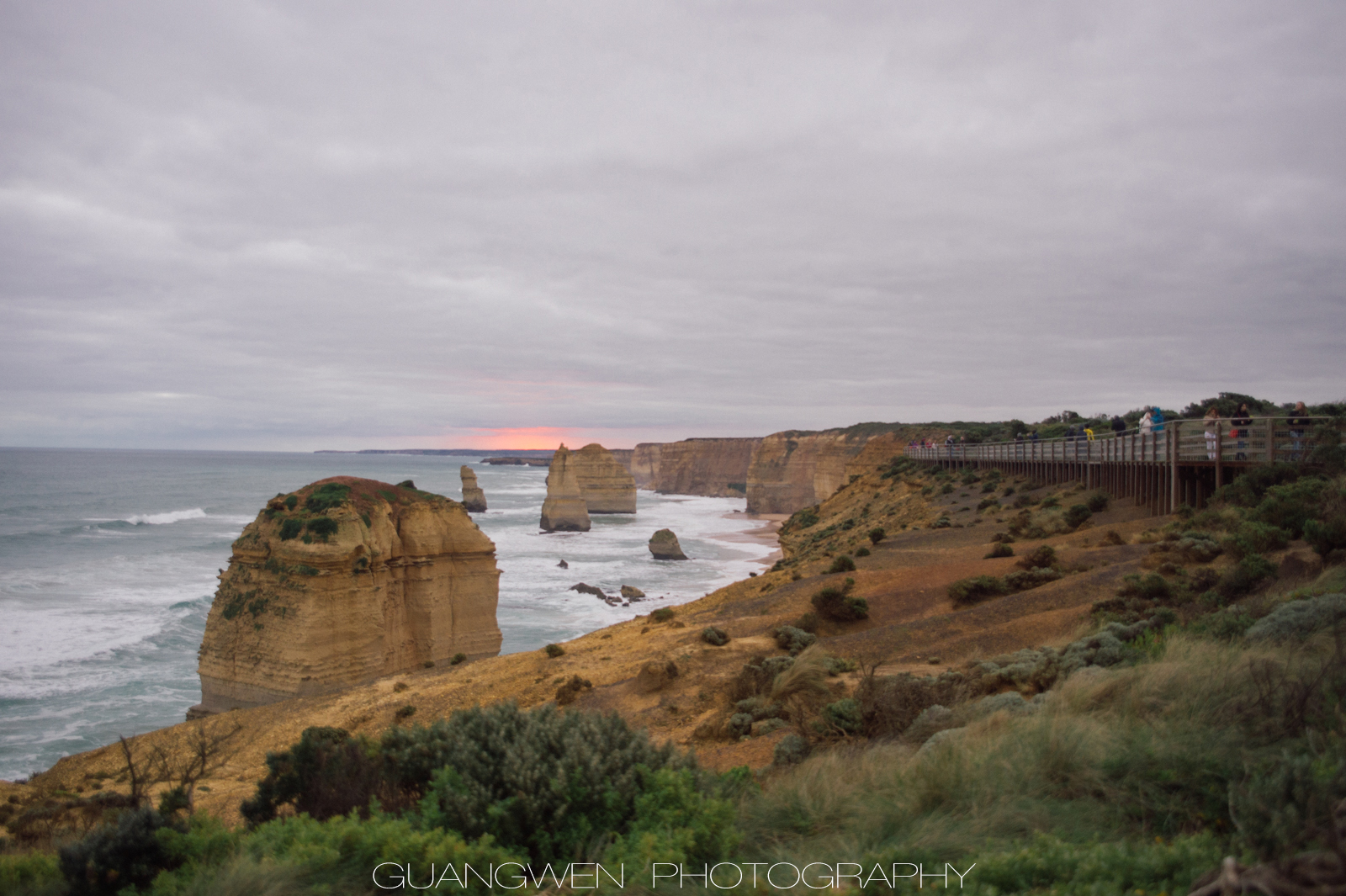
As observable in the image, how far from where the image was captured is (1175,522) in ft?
50.2

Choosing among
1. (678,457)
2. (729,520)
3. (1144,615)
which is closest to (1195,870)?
(1144,615)

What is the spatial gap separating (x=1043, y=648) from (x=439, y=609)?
707 inches

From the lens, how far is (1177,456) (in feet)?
57.7

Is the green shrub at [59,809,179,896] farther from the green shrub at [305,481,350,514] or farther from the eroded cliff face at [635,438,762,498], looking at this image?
the eroded cliff face at [635,438,762,498]

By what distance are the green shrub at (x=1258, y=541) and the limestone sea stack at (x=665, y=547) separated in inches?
1586

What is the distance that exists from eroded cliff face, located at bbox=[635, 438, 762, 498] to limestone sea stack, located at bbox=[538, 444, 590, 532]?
5752 centimetres

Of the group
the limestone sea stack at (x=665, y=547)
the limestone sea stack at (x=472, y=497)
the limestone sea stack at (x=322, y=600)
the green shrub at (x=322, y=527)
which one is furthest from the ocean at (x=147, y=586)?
the green shrub at (x=322, y=527)

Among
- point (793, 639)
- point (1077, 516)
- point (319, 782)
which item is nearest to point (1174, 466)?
point (1077, 516)

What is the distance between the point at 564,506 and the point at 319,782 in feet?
206

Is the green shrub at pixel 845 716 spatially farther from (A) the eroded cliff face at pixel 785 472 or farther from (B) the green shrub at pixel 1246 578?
(A) the eroded cliff face at pixel 785 472

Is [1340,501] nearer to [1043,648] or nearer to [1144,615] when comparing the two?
[1144,615]

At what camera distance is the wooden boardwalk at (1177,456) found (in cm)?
1519

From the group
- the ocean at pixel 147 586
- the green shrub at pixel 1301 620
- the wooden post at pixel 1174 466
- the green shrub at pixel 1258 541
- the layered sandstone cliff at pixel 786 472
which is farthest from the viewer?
the layered sandstone cliff at pixel 786 472

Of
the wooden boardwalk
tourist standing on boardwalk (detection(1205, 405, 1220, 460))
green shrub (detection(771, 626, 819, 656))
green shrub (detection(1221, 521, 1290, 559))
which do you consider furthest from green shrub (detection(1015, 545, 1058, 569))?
green shrub (detection(771, 626, 819, 656))
